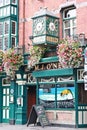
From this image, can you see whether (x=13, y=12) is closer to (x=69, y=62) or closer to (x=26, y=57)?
(x=26, y=57)

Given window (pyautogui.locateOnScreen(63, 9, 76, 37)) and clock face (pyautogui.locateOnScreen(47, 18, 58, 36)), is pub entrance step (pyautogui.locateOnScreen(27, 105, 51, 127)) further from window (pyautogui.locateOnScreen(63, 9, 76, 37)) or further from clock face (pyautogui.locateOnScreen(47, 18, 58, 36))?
window (pyautogui.locateOnScreen(63, 9, 76, 37))

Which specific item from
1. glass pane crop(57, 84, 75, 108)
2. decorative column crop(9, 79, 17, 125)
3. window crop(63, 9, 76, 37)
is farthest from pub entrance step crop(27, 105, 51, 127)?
window crop(63, 9, 76, 37)

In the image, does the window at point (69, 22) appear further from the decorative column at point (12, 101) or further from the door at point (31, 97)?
the decorative column at point (12, 101)

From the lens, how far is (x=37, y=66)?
781 inches

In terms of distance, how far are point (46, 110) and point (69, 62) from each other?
3332 mm

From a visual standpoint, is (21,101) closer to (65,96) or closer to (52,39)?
(65,96)

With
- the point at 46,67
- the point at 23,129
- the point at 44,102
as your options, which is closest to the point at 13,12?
the point at 46,67

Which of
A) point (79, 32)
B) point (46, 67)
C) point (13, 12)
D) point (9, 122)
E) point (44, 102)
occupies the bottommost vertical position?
point (9, 122)

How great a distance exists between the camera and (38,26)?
62.8 ft

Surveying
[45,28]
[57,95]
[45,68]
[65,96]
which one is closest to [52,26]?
[45,28]

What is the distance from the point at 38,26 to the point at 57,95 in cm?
386

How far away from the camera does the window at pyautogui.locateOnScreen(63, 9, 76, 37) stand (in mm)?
19312

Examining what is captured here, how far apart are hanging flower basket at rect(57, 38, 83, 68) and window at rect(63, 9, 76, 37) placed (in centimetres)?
163

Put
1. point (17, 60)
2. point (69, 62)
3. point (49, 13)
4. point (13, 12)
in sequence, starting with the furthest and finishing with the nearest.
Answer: point (13, 12), point (17, 60), point (49, 13), point (69, 62)
